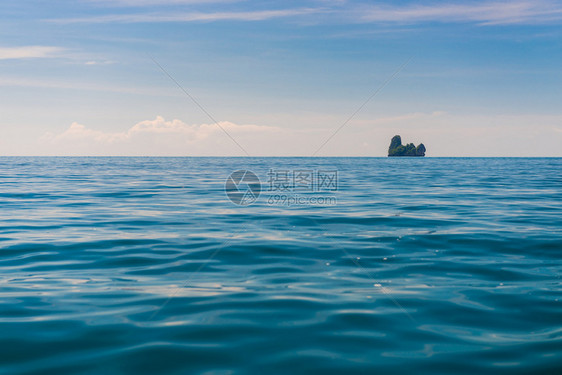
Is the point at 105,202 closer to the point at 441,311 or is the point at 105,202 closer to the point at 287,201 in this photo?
the point at 287,201

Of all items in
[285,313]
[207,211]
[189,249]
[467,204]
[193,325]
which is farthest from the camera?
[467,204]

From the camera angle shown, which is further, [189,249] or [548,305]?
[189,249]

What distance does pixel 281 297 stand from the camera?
5672 mm

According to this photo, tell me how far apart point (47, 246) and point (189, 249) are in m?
2.74

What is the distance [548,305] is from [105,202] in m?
14.3

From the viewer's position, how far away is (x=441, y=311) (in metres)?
5.20

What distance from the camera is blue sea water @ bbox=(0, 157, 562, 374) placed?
13.4 feet

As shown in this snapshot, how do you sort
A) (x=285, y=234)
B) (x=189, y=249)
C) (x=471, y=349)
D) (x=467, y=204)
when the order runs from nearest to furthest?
(x=471, y=349), (x=189, y=249), (x=285, y=234), (x=467, y=204)

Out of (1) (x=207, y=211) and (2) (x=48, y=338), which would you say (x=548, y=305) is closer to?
(2) (x=48, y=338)

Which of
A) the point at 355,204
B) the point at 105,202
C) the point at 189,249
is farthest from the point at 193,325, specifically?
the point at 105,202

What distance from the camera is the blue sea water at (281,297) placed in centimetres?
409

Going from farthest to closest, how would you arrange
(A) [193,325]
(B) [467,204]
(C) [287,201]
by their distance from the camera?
(C) [287,201] → (B) [467,204] → (A) [193,325]

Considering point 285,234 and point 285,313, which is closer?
point 285,313

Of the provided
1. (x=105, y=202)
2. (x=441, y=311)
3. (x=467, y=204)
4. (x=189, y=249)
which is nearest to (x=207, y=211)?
(x=105, y=202)
